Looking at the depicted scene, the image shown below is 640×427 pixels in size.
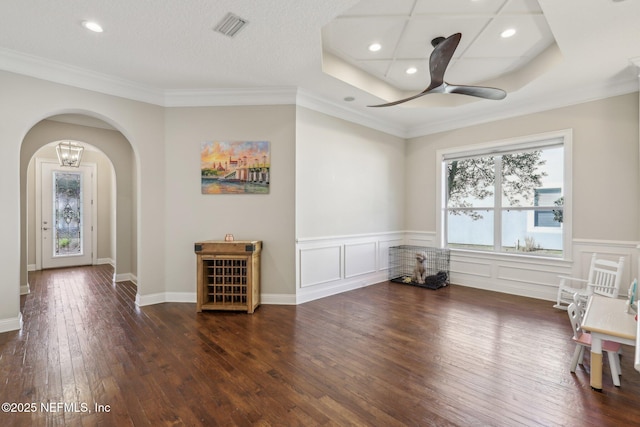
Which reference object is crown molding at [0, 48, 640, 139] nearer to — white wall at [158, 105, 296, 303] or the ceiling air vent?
white wall at [158, 105, 296, 303]

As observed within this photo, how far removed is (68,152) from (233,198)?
4.03 meters

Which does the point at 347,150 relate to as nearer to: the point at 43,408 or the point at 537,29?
the point at 537,29

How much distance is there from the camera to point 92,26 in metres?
2.85

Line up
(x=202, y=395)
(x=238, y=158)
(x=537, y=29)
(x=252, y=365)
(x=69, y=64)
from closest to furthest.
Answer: (x=202, y=395)
(x=252, y=365)
(x=537, y=29)
(x=69, y=64)
(x=238, y=158)

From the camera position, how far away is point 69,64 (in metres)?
3.56

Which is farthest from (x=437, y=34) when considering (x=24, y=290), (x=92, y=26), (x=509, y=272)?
(x=24, y=290)

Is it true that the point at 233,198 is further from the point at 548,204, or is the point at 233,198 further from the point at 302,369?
the point at 548,204

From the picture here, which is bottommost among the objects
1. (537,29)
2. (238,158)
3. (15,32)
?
(238,158)

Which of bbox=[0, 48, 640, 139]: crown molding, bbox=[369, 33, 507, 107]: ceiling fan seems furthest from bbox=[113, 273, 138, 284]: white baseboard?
bbox=[369, 33, 507, 107]: ceiling fan

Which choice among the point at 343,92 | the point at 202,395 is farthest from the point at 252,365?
the point at 343,92

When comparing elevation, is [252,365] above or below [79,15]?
below

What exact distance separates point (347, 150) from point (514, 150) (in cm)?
282

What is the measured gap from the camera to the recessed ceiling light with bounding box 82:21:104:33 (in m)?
2.81

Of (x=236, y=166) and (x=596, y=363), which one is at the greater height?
(x=236, y=166)
